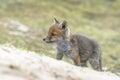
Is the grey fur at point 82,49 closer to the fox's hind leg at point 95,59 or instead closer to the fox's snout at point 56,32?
the fox's hind leg at point 95,59

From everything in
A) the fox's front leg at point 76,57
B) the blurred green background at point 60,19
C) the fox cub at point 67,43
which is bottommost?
the fox's front leg at point 76,57

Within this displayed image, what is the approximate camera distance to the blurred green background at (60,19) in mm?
30578

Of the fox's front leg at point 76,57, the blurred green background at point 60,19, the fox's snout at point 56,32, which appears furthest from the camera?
the blurred green background at point 60,19

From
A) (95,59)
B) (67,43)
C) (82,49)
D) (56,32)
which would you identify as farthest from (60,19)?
(56,32)

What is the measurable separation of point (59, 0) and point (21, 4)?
8829 mm

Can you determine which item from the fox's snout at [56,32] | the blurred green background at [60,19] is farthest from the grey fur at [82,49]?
the blurred green background at [60,19]

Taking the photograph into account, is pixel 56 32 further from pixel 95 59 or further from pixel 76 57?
pixel 95 59

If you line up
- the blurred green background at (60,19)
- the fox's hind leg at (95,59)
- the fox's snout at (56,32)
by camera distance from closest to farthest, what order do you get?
the fox's snout at (56,32) → the fox's hind leg at (95,59) → the blurred green background at (60,19)

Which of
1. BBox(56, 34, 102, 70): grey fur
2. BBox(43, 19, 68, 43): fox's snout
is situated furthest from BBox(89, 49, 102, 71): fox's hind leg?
BBox(43, 19, 68, 43): fox's snout

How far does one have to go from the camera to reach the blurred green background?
1204 inches

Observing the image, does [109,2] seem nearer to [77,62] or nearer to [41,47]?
[41,47]

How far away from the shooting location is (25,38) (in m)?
32.0

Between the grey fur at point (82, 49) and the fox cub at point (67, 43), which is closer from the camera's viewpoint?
the fox cub at point (67, 43)

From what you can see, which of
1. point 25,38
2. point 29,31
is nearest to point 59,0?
point 29,31
